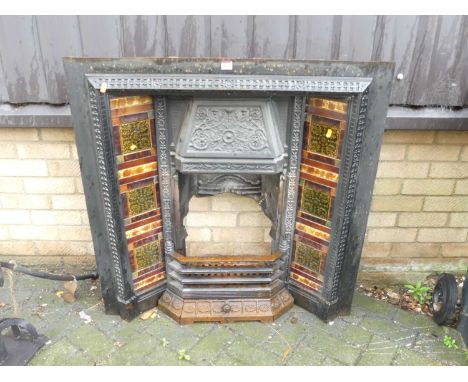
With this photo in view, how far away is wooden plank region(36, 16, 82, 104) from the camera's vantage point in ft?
10.8

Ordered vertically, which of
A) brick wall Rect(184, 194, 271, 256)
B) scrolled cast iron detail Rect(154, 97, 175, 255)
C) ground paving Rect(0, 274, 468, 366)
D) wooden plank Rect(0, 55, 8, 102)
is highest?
wooden plank Rect(0, 55, 8, 102)

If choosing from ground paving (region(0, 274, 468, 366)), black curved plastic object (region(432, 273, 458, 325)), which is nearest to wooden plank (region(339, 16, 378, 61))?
black curved plastic object (region(432, 273, 458, 325))

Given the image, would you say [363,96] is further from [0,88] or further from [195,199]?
[0,88]

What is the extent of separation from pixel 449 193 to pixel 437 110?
82cm

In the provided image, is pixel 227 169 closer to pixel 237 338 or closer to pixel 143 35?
pixel 143 35

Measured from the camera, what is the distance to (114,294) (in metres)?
3.68

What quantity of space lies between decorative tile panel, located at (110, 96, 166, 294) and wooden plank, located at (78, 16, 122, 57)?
22.7 inches

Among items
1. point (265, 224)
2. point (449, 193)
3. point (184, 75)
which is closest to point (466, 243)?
point (449, 193)

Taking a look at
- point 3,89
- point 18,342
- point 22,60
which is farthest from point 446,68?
point 18,342

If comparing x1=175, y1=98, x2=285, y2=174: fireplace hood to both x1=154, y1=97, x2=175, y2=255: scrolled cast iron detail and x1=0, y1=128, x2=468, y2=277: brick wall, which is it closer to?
x1=154, y1=97, x2=175, y2=255: scrolled cast iron detail

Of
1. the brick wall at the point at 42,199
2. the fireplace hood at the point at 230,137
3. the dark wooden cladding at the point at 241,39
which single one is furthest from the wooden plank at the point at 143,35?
the brick wall at the point at 42,199

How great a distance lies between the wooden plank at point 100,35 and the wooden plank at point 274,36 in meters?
1.02

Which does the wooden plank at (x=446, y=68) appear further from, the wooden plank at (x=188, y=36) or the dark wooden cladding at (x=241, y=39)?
the wooden plank at (x=188, y=36)

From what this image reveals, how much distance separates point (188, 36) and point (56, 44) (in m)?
1.00
